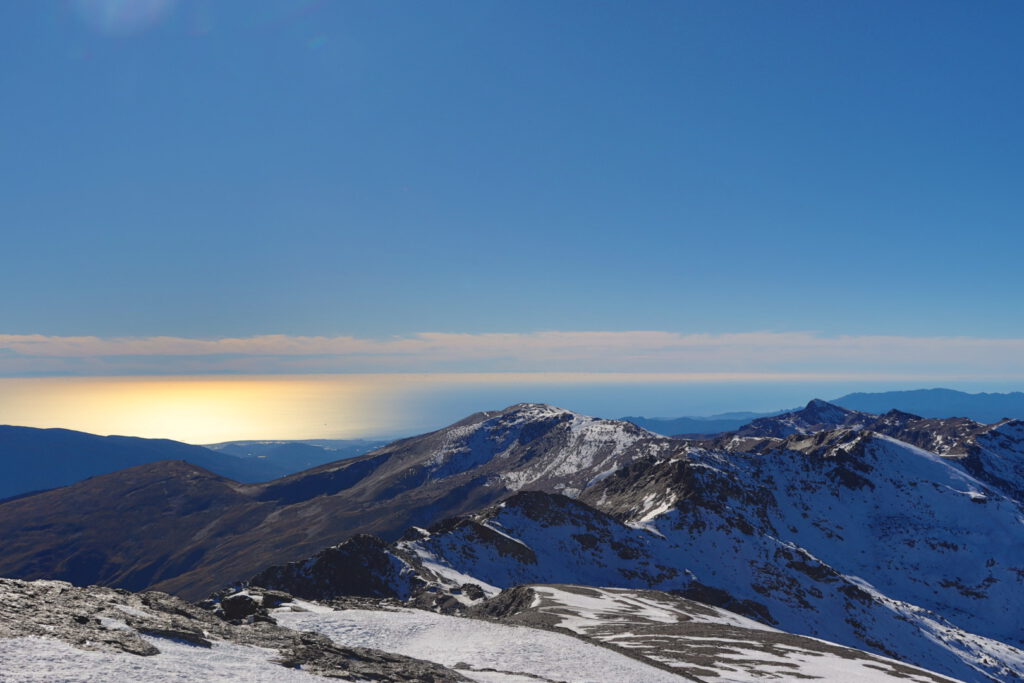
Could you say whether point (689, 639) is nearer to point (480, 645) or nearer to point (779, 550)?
point (480, 645)

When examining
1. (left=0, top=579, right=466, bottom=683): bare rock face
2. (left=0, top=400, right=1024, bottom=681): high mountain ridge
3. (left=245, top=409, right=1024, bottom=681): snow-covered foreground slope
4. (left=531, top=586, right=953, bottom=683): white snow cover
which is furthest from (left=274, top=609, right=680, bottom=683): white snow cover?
(left=0, top=400, right=1024, bottom=681): high mountain ridge

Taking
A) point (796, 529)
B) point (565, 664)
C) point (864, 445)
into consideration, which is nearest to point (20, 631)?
point (565, 664)

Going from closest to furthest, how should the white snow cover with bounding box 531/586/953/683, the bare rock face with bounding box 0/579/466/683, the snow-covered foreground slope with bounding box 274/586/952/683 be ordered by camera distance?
1. the bare rock face with bounding box 0/579/466/683
2. the snow-covered foreground slope with bounding box 274/586/952/683
3. the white snow cover with bounding box 531/586/953/683

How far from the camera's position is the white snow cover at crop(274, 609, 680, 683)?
29.3 m

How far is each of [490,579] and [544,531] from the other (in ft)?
66.7

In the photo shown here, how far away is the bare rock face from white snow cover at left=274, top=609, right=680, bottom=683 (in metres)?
4.55

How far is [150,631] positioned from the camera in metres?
22.4

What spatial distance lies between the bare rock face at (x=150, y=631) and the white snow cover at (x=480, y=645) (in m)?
4.55

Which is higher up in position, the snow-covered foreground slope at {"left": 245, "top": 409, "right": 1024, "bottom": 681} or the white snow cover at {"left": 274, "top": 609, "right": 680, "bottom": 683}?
the white snow cover at {"left": 274, "top": 609, "right": 680, "bottom": 683}

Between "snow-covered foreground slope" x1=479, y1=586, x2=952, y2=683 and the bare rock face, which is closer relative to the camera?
the bare rock face

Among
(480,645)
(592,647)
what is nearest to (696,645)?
(592,647)

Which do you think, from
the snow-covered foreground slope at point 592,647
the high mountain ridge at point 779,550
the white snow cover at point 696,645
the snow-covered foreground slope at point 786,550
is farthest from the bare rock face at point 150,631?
the high mountain ridge at point 779,550

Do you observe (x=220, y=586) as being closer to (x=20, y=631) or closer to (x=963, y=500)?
(x=20, y=631)

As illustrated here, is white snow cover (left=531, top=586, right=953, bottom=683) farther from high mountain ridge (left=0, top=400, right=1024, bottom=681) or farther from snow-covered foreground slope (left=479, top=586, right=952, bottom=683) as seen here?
high mountain ridge (left=0, top=400, right=1024, bottom=681)
